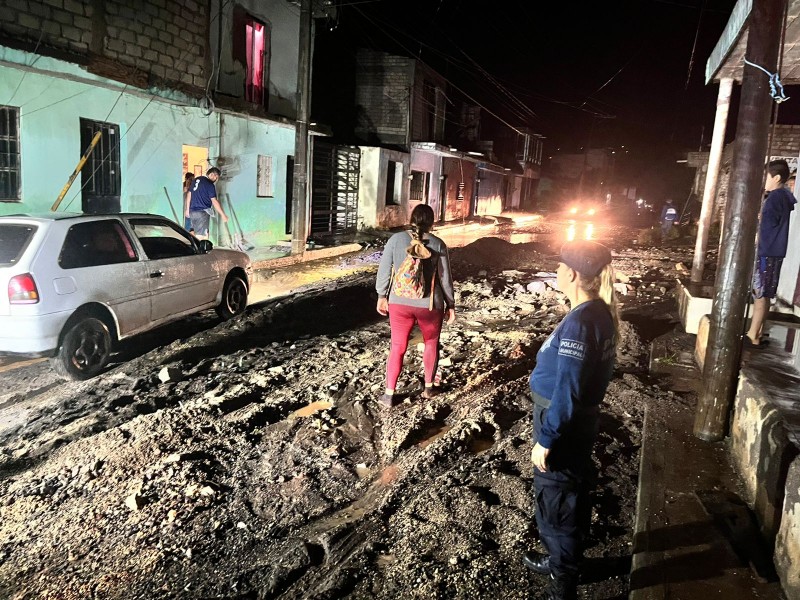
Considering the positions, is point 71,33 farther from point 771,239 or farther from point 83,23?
point 771,239

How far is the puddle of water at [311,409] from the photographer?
4938 mm

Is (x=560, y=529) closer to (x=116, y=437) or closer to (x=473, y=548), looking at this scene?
(x=473, y=548)

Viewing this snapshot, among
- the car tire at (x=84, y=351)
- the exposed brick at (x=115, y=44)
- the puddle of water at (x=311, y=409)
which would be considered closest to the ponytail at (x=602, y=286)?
the puddle of water at (x=311, y=409)

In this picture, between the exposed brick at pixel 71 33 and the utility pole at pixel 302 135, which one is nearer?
the exposed brick at pixel 71 33

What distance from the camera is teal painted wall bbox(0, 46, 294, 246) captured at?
9070 millimetres

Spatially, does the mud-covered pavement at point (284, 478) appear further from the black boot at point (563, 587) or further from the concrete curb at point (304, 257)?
the concrete curb at point (304, 257)

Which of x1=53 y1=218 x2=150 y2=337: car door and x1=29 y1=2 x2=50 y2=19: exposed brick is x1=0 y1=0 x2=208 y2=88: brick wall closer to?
x1=29 y1=2 x2=50 y2=19: exposed brick

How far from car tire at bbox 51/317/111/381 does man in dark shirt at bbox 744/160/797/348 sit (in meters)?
6.32

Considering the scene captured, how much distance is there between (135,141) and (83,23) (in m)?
2.12

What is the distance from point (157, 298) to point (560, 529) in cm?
543

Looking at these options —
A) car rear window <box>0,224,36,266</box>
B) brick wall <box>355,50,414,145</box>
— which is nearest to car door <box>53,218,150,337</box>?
car rear window <box>0,224,36,266</box>

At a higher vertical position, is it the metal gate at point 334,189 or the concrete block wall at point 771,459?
the metal gate at point 334,189

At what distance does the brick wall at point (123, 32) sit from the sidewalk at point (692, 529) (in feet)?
32.9

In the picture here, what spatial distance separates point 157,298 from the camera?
21.6 feet
